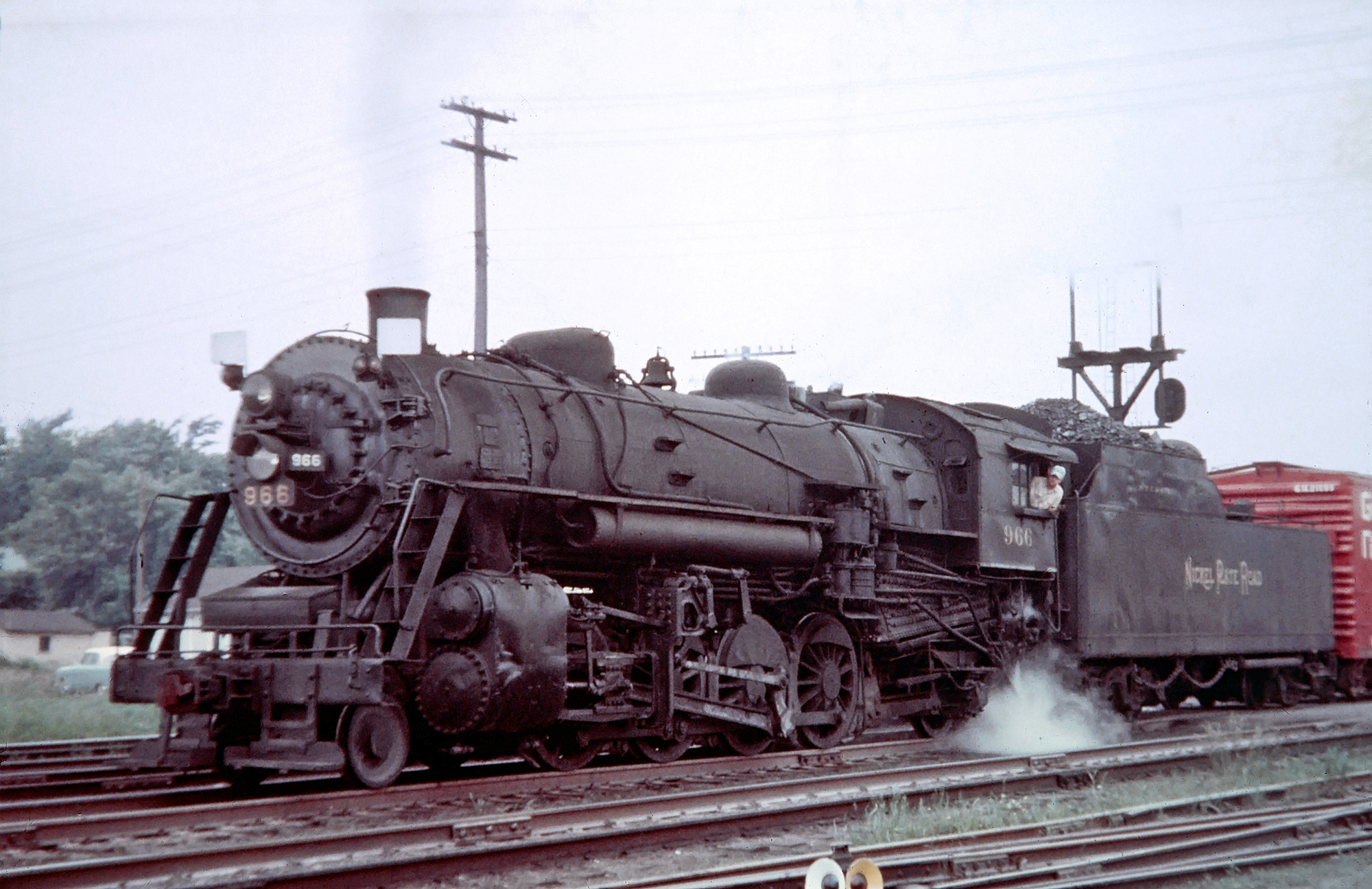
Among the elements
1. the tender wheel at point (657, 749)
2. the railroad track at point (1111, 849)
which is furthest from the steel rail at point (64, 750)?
A: the railroad track at point (1111, 849)

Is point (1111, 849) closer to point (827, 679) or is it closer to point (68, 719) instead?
point (827, 679)

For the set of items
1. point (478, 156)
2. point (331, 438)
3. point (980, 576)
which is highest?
point (478, 156)

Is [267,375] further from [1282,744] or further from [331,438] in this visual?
[1282,744]

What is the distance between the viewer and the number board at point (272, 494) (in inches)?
360

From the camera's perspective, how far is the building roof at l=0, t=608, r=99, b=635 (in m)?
37.1

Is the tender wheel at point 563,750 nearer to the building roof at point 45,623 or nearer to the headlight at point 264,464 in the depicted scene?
the headlight at point 264,464

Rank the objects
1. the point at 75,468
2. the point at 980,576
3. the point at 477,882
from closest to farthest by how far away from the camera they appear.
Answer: the point at 477,882
the point at 980,576
the point at 75,468

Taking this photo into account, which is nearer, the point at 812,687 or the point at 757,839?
the point at 757,839

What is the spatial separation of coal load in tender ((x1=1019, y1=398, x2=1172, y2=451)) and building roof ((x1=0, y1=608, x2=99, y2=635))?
31.4 metres

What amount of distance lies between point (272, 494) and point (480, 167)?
15032 millimetres

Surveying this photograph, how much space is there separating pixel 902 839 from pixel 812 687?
4.87 metres

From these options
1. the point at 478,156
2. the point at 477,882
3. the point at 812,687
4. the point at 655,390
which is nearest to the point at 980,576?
the point at 812,687

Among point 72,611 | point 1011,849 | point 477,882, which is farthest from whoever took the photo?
point 72,611

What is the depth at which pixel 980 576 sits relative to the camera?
13.6 m
